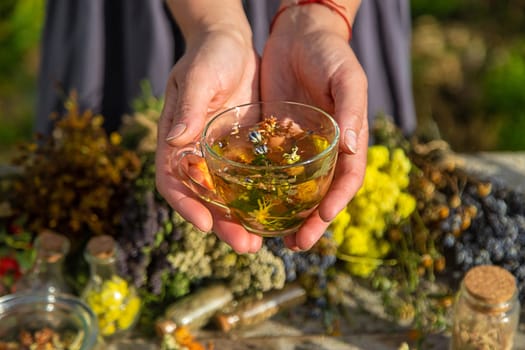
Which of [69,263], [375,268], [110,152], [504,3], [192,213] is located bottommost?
[504,3]

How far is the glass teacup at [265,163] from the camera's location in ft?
3.58

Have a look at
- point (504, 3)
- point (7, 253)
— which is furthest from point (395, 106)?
point (504, 3)

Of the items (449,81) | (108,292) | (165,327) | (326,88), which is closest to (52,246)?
(108,292)

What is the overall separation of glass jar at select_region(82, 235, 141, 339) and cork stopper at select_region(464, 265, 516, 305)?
0.70 meters

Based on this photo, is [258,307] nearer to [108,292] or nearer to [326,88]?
[108,292]

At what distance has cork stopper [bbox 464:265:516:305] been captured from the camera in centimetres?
136

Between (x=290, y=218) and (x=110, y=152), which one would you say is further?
(x=110, y=152)

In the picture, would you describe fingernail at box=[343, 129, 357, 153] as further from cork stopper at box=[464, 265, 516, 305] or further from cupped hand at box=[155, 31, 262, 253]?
cork stopper at box=[464, 265, 516, 305]

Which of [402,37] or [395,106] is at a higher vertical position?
[402,37]

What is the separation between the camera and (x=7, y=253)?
161 cm

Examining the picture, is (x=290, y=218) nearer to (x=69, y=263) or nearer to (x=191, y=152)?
(x=191, y=152)

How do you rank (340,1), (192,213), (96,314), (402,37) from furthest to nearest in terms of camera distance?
1. (402,37)
2. (340,1)
3. (96,314)
4. (192,213)

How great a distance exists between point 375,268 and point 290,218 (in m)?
0.51

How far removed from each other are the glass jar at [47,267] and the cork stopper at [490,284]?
2.79ft
